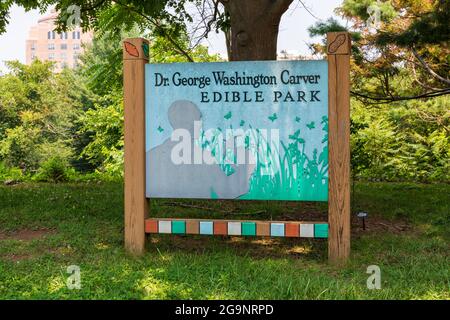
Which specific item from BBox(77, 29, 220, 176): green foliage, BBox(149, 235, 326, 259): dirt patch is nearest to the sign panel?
BBox(149, 235, 326, 259): dirt patch

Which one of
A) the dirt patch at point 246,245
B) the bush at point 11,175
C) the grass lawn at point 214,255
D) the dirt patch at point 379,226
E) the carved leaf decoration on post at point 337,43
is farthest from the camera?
the bush at point 11,175

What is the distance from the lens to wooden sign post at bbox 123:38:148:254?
16.2 feet

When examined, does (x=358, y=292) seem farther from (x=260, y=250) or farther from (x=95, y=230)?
(x=95, y=230)

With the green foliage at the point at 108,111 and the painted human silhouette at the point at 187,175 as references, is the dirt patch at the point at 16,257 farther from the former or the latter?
the green foliage at the point at 108,111

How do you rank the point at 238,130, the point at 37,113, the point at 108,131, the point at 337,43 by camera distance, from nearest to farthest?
the point at 337,43
the point at 238,130
the point at 108,131
the point at 37,113

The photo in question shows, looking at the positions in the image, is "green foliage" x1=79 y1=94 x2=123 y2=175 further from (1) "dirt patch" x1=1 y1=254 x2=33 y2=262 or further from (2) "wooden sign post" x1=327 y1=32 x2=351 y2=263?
(2) "wooden sign post" x1=327 y1=32 x2=351 y2=263

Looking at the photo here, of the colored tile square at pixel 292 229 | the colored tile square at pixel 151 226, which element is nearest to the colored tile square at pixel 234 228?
the colored tile square at pixel 292 229

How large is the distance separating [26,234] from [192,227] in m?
2.18

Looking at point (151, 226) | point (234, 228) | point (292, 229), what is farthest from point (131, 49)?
point (292, 229)

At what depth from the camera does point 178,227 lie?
4867 millimetres

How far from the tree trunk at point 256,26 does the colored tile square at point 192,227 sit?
283 centimetres

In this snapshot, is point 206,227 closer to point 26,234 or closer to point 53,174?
point 26,234

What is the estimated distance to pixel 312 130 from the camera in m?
Answer: 4.72

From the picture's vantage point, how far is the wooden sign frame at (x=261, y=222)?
4613 millimetres
